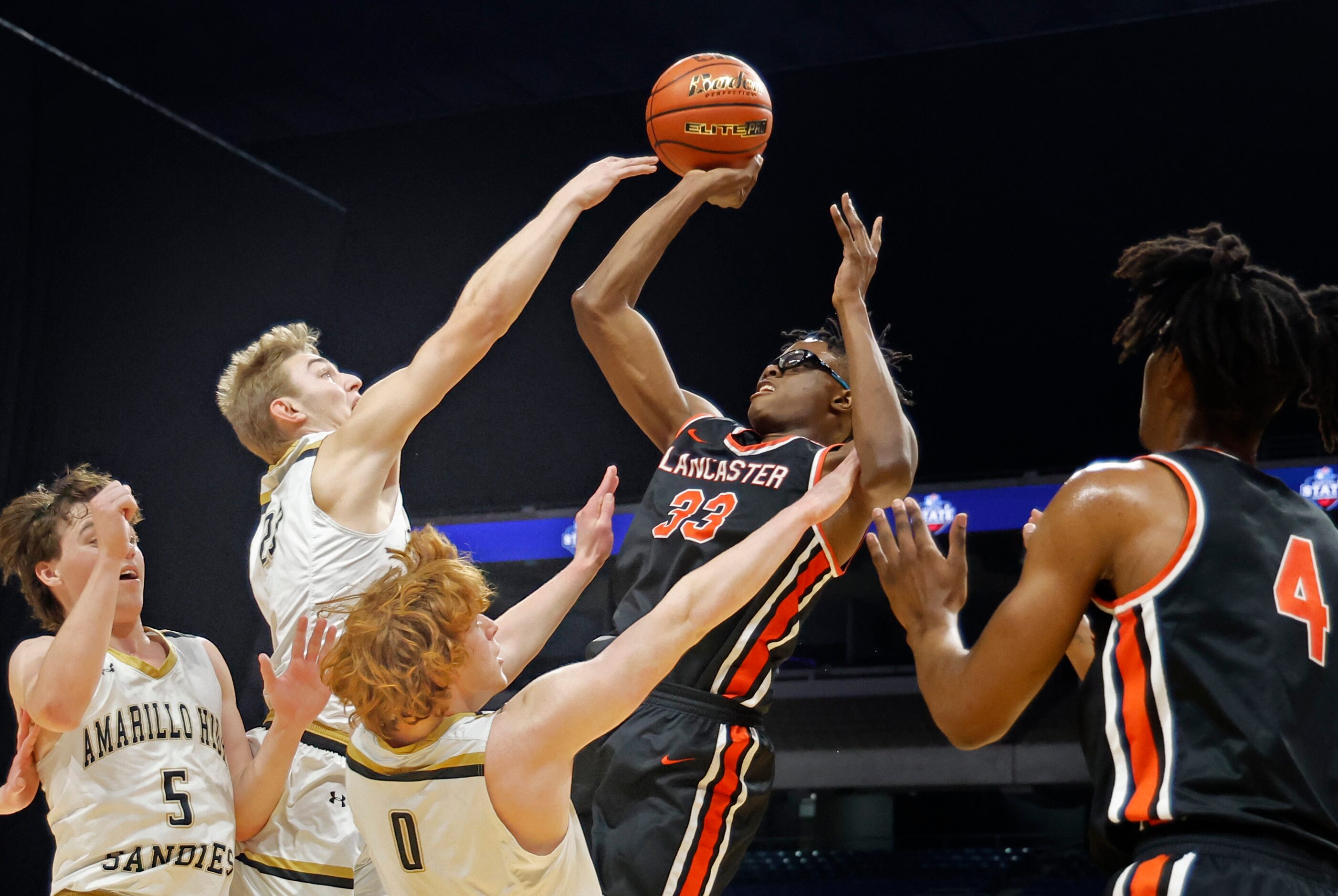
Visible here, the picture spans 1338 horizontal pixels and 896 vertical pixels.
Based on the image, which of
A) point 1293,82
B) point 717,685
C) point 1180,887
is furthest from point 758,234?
point 1180,887

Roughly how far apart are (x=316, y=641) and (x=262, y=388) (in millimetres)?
1037

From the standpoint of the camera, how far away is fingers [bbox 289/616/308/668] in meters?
2.56

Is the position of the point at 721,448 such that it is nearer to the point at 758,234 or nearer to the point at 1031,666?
the point at 1031,666

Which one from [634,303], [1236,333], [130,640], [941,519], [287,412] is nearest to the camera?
[1236,333]

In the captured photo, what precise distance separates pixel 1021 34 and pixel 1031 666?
22.9ft

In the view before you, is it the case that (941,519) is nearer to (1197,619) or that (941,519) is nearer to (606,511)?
(606,511)

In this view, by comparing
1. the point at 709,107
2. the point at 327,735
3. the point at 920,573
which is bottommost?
the point at 327,735

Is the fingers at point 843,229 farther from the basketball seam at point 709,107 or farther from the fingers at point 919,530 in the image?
the fingers at point 919,530

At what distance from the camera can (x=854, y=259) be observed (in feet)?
10.6

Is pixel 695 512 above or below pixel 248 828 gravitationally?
above

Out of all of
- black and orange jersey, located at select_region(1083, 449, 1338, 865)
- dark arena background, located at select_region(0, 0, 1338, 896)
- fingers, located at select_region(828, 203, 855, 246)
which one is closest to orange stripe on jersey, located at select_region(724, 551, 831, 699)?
fingers, located at select_region(828, 203, 855, 246)

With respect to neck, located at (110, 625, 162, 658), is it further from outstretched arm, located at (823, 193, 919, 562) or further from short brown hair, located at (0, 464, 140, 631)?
outstretched arm, located at (823, 193, 919, 562)

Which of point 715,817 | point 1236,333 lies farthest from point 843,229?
point 715,817

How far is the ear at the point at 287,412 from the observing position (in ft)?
10.9
